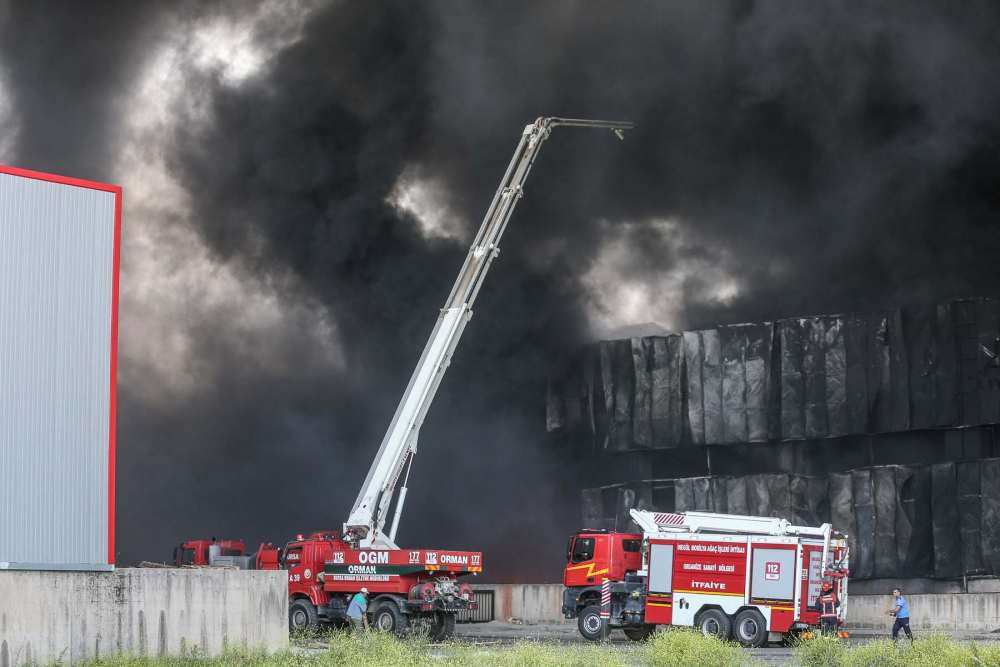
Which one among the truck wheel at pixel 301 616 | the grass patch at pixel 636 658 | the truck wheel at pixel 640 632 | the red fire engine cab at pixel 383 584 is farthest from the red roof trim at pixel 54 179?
the truck wheel at pixel 640 632

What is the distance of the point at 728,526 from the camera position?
2564 centimetres

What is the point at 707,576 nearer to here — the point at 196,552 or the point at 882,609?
the point at 882,609

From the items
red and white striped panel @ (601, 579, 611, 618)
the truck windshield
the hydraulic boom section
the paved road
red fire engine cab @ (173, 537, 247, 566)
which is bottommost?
the paved road

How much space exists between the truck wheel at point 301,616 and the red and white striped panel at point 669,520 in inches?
329

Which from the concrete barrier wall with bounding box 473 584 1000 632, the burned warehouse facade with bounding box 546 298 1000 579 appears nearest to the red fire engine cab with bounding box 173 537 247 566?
the concrete barrier wall with bounding box 473 584 1000 632

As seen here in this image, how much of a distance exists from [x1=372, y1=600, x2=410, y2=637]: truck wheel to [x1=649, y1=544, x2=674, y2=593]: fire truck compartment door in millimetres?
5693

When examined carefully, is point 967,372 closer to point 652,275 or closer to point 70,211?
point 652,275

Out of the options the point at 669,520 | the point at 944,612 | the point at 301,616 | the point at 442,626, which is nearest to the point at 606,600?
the point at 669,520

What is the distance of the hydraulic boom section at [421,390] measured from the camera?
26938 millimetres

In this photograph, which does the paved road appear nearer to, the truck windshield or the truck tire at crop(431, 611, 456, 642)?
the truck tire at crop(431, 611, 456, 642)

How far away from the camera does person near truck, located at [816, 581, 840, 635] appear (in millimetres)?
24000

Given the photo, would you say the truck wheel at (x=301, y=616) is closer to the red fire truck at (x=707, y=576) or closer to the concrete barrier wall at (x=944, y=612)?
the red fire truck at (x=707, y=576)

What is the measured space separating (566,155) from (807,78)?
35.3 ft

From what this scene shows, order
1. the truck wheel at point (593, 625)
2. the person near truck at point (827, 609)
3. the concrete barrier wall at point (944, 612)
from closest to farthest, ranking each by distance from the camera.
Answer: the person near truck at point (827, 609)
the truck wheel at point (593, 625)
the concrete barrier wall at point (944, 612)
